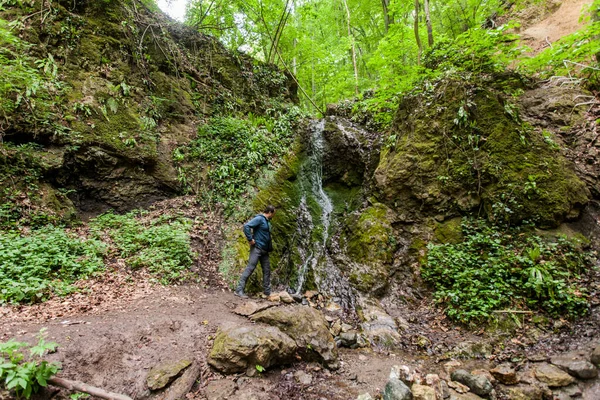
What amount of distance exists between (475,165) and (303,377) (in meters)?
6.64

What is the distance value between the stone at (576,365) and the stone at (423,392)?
2.10 metres

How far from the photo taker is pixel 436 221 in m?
7.34

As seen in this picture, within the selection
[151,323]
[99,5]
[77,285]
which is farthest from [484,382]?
[99,5]

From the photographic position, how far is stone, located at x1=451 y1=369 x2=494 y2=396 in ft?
12.8

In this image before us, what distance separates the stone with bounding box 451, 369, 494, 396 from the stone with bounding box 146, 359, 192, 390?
4.05 metres

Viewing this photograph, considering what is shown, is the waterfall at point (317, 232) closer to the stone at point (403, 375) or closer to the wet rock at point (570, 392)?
the stone at point (403, 375)

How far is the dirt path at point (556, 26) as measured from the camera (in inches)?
453

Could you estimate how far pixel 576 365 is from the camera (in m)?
3.94

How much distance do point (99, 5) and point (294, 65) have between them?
1097 centimetres

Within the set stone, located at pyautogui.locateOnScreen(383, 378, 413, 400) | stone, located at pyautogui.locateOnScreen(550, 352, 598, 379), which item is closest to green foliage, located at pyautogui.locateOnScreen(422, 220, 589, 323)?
stone, located at pyautogui.locateOnScreen(550, 352, 598, 379)

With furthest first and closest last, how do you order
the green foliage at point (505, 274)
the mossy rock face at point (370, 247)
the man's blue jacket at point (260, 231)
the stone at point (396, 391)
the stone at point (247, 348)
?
the mossy rock face at point (370, 247) → the man's blue jacket at point (260, 231) → the green foliage at point (505, 274) → the stone at point (247, 348) → the stone at point (396, 391)

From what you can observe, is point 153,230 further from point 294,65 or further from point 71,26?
point 294,65

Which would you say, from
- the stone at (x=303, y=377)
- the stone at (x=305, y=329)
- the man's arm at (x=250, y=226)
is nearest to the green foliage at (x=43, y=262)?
the man's arm at (x=250, y=226)

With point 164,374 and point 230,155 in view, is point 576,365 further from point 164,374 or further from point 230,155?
point 230,155
